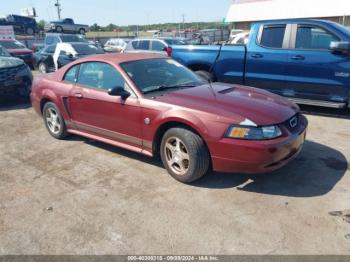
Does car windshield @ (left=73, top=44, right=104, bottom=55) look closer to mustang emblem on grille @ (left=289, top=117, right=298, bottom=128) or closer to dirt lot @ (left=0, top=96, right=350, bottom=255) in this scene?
dirt lot @ (left=0, top=96, right=350, bottom=255)

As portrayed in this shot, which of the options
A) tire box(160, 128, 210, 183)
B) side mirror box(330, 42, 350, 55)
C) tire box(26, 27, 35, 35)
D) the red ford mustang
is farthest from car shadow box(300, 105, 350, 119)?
tire box(26, 27, 35, 35)

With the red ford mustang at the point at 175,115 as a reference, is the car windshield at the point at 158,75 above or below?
above

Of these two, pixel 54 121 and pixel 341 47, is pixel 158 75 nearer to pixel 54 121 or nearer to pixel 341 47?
pixel 54 121

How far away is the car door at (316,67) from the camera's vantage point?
5965mm

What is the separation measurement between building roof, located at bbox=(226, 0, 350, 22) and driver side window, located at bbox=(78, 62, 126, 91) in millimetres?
29246

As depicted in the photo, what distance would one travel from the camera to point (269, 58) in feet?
21.7

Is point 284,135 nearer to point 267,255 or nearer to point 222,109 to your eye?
point 222,109

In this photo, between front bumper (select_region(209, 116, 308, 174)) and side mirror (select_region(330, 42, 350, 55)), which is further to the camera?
side mirror (select_region(330, 42, 350, 55))

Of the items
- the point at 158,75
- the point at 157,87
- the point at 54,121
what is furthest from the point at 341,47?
the point at 54,121

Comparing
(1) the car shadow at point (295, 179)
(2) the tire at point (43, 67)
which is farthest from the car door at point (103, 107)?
(2) the tire at point (43, 67)

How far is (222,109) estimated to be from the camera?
3578mm

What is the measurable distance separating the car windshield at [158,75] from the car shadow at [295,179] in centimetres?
131

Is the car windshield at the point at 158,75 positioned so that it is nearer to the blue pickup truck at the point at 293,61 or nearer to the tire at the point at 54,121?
the tire at the point at 54,121

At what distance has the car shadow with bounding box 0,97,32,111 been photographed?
8250 mm
